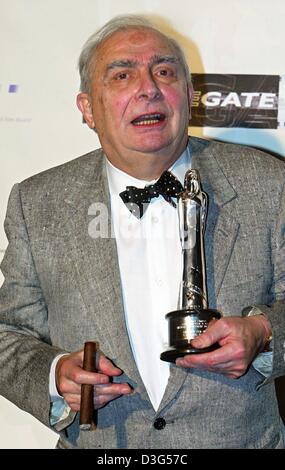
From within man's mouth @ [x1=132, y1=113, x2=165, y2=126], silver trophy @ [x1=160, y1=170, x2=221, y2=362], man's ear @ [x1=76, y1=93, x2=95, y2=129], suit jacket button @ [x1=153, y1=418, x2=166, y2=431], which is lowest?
suit jacket button @ [x1=153, y1=418, x2=166, y2=431]

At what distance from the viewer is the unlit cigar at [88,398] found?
62.0 inches

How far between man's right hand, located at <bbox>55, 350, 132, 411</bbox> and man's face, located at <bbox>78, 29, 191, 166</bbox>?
52 cm

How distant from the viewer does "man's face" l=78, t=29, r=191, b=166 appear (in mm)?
1943

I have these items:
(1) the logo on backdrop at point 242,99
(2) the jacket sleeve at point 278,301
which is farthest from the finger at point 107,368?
(1) the logo on backdrop at point 242,99

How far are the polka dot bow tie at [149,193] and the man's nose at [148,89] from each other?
0.19 meters

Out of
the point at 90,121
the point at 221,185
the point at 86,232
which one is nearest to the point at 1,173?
the point at 90,121

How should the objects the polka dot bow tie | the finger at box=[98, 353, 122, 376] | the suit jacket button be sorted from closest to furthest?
the finger at box=[98, 353, 122, 376] → the suit jacket button → the polka dot bow tie

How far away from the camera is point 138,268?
199cm

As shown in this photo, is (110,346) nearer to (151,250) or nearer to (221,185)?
(151,250)

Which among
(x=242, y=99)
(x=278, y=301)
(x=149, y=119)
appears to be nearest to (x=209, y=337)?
(x=278, y=301)

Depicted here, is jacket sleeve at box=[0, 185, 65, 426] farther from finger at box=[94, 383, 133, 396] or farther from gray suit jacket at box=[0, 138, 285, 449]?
finger at box=[94, 383, 133, 396]

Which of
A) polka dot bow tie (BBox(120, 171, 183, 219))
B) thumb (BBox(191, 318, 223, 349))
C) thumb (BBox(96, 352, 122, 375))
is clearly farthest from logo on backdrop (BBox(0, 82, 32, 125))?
thumb (BBox(191, 318, 223, 349))

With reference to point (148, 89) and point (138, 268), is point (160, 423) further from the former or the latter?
point (148, 89)

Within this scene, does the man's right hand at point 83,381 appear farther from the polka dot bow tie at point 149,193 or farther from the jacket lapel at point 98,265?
the polka dot bow tie at point 149,193
